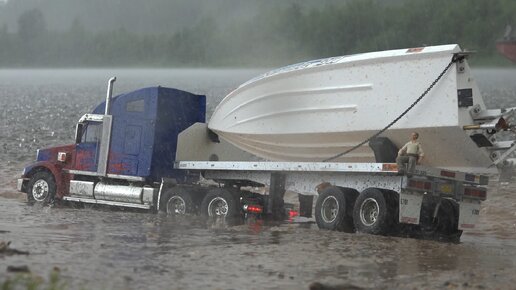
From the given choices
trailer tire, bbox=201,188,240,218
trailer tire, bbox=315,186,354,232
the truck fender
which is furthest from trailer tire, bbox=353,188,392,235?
the truck fender

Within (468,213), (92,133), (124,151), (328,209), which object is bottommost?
(328,209)

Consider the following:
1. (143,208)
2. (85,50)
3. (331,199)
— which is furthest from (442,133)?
(85,50)

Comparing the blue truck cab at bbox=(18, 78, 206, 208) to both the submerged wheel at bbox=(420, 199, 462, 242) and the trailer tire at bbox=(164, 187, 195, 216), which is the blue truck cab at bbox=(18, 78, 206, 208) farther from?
the submerged wheel at bbox=(420, 199, 462, 242)

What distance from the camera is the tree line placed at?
36.3 meters

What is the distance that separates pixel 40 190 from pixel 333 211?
7953 millimetres

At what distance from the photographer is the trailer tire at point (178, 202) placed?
66.9ft

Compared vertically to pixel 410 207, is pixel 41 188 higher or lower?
higher

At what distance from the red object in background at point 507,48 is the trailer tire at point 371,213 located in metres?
18.4

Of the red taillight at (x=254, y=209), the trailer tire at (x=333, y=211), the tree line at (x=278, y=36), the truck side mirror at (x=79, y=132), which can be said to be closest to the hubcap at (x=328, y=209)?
the trailer tire at (x=333, y=211)

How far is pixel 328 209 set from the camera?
1802 cm

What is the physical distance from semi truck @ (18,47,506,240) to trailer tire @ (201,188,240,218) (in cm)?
2

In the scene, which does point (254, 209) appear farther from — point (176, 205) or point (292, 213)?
point (176, 205)

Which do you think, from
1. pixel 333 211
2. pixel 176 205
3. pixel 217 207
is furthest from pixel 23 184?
pixel 333 211

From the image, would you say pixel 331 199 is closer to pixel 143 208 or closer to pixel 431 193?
pixel 431 193
